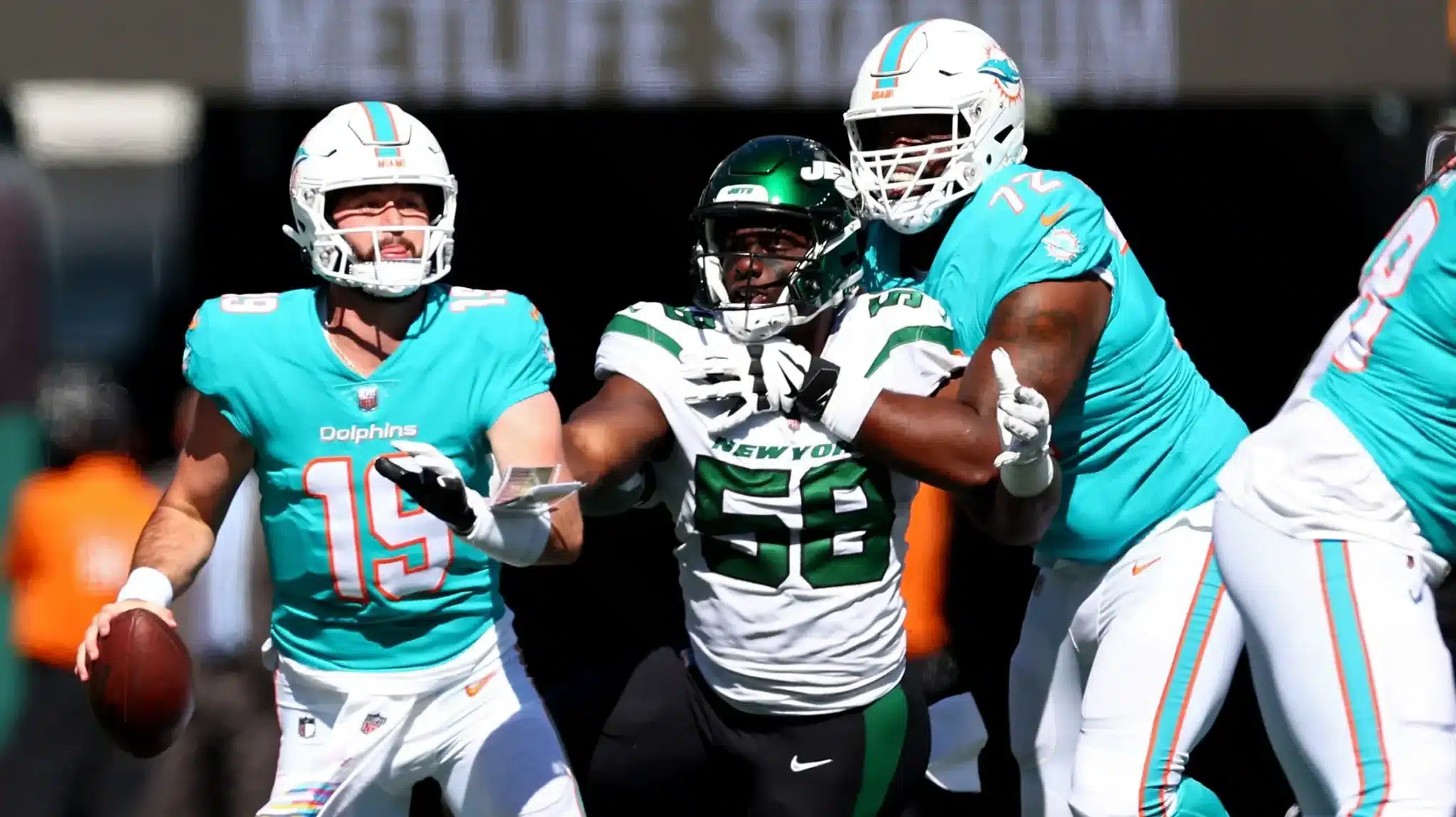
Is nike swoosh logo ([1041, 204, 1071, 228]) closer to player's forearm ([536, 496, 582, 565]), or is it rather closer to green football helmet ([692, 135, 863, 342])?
green football helmet ([692, 135, 863, 342])

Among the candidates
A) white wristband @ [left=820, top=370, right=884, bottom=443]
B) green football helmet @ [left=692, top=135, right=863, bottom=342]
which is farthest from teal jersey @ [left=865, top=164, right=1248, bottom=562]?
white wristband @ [left=820, top=370, right=884, bottom=443]

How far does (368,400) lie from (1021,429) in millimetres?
1115

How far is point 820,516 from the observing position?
10.8ft

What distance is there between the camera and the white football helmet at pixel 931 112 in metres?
3.59

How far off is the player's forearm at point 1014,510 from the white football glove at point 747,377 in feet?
1.17

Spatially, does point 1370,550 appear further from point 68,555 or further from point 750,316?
point 68,555

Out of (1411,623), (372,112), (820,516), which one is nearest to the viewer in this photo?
(1411,623)

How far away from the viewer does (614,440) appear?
3.25m

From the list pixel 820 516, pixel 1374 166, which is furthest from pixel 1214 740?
pixel 820 516

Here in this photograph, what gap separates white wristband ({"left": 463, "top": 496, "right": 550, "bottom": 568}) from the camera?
9.63 ft

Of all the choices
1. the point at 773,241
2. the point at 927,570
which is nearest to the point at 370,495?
the point at 773,241

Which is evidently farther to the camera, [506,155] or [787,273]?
[506,155]

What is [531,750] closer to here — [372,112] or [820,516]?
[820,516]

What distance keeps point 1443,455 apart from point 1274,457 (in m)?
0.24
